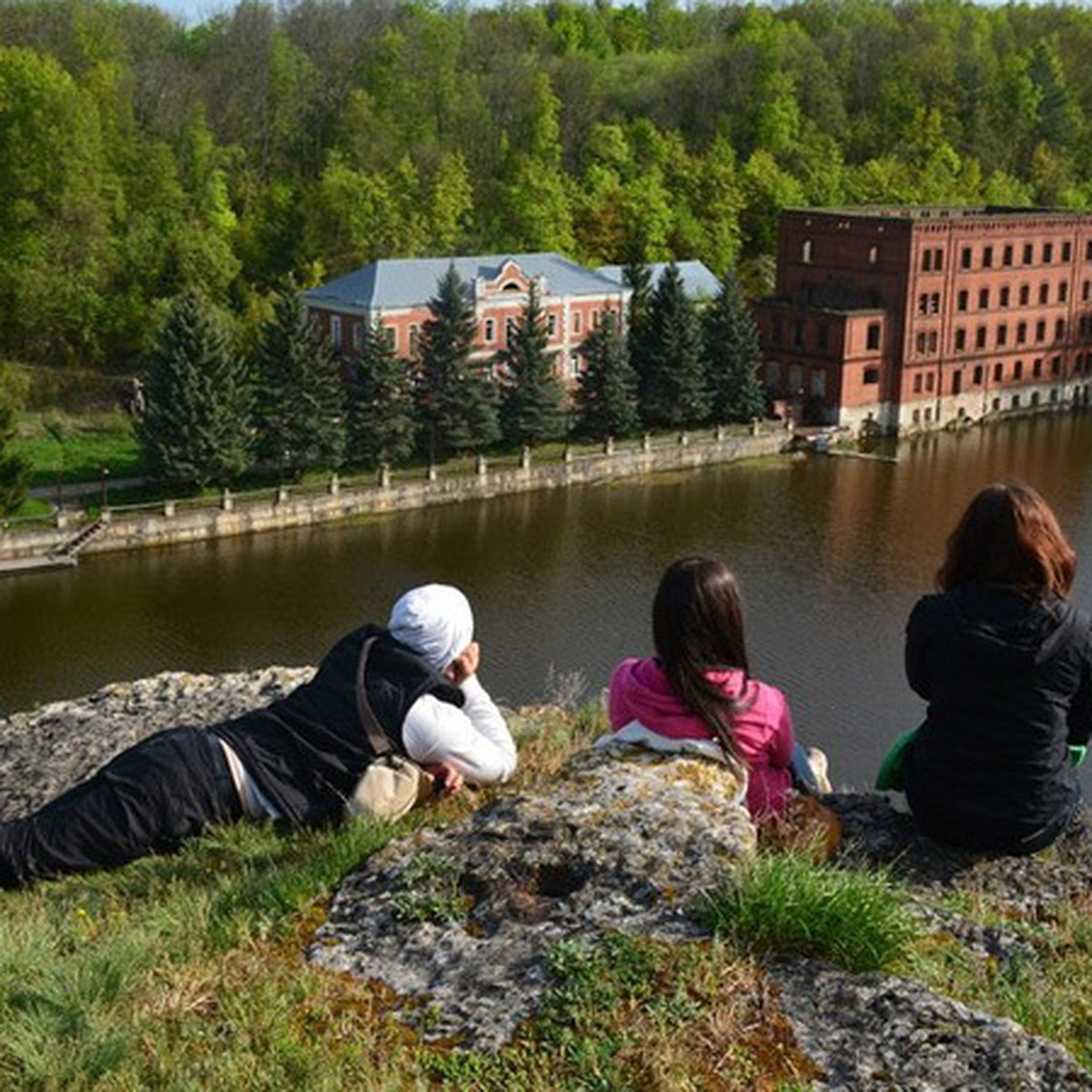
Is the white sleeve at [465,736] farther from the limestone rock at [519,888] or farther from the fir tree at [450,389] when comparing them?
the fir tree at [450,389]

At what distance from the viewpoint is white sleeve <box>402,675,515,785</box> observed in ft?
18.6

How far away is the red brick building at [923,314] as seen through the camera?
39562mm

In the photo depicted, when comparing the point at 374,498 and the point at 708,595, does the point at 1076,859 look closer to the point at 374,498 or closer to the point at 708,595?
the point at 708,595

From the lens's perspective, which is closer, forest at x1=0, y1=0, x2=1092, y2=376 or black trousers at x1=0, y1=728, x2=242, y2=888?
black trousers at x1=0, y1=728, x2=242, y2=888

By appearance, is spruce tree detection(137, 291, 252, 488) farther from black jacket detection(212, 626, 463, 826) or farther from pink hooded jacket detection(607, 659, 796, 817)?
pink hooded jacket detection(607, 659, 796, 817)

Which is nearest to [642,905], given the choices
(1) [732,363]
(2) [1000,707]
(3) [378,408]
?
(2) [1000,707]

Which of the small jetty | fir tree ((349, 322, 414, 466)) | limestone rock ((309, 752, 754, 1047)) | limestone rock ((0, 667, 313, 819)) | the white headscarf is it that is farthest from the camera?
fir tree ((349, 322, 414, 466))

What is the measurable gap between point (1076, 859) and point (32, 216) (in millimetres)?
40751

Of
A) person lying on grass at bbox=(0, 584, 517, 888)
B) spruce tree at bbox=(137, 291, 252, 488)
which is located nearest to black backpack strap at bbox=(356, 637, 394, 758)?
person lying on grass at bbox=(0, 584, 517, 888)

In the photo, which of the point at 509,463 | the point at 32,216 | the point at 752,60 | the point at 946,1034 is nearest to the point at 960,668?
the point at 946,1034

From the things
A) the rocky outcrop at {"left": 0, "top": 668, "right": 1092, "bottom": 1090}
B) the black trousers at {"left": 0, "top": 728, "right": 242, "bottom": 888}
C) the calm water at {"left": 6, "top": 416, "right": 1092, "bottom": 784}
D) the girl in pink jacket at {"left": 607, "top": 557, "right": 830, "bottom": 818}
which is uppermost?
the girl in pink jacket at {"left": 607, "top": 557, "right": 830, "bottom": 818}

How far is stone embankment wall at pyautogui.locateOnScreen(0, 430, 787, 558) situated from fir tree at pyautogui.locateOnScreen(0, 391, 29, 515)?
0.64m

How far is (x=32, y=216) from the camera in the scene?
1640 inches

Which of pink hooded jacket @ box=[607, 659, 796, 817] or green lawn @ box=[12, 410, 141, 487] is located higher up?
pink hooded jacket @ box=[607, 659, 796, 817]
